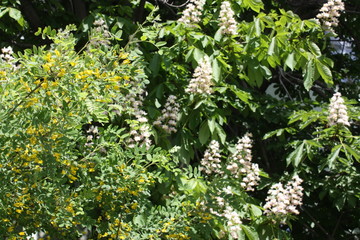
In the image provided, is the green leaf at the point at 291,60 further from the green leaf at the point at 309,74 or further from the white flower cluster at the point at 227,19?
the white flower cluster at the point at 227,19

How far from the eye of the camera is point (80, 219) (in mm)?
2910

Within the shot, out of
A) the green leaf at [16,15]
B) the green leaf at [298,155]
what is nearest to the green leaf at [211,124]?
the green leaf at [298,155]

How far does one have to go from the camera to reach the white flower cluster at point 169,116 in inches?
147

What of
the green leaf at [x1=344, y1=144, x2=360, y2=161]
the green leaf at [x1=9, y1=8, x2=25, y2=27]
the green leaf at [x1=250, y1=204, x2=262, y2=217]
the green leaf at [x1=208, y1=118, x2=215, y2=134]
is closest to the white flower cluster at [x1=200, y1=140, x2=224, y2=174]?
the green leaf at [x1=208, y1=118, x2=215, y2=134]

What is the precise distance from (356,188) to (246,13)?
1.82 metres

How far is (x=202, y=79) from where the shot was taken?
3633 mm

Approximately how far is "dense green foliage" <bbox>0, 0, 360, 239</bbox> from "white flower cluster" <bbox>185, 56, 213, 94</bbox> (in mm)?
13

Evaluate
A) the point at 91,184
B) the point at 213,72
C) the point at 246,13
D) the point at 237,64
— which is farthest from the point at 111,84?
the point at 246,13

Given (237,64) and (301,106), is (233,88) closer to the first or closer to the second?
(237,64)

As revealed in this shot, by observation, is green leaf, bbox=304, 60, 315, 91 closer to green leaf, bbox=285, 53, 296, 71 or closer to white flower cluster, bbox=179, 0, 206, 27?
green leaf, bbox=285, 53, 296, 71

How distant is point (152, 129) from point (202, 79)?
426 millimetres

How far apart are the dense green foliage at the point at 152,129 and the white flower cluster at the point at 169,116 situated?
0.01 m

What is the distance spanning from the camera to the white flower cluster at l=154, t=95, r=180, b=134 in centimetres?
373

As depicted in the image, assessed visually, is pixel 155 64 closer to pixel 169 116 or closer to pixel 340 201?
pixel 169 116
